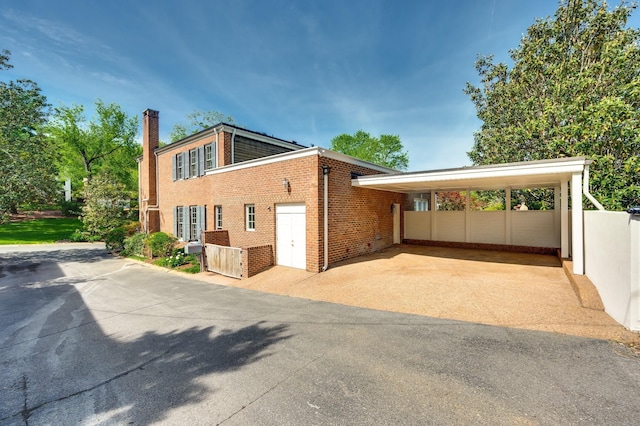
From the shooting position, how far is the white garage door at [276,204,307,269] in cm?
961

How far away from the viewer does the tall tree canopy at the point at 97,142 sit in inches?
1203

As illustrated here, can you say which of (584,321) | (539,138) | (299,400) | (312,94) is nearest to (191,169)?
(312,94)

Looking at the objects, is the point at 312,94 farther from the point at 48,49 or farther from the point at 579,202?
the point at 579,202

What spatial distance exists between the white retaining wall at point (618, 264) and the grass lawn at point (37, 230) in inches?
1399

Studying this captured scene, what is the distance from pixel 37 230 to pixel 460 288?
127 feet

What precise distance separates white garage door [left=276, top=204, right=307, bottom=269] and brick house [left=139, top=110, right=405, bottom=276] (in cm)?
4

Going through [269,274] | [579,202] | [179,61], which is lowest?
[269,274]

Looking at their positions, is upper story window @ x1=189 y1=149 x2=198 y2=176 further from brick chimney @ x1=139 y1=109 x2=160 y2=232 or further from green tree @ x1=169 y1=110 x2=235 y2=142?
green tree @ x1=169 y1=110 x2=235 y2=142

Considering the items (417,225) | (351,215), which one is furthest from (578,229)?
(417,225)

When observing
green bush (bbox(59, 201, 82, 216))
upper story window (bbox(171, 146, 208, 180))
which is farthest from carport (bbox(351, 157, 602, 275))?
green bush (bbox(59, 201, 82, 216))

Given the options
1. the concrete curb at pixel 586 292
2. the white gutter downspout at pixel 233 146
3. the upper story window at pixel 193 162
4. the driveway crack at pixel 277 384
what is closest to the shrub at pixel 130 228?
the upper story window at pixel 193 162

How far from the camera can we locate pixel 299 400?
3047 millimetres

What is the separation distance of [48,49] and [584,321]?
Answer: 788 inches

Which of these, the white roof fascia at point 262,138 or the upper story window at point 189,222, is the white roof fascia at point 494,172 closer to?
the white roof fascia at point 262,138
